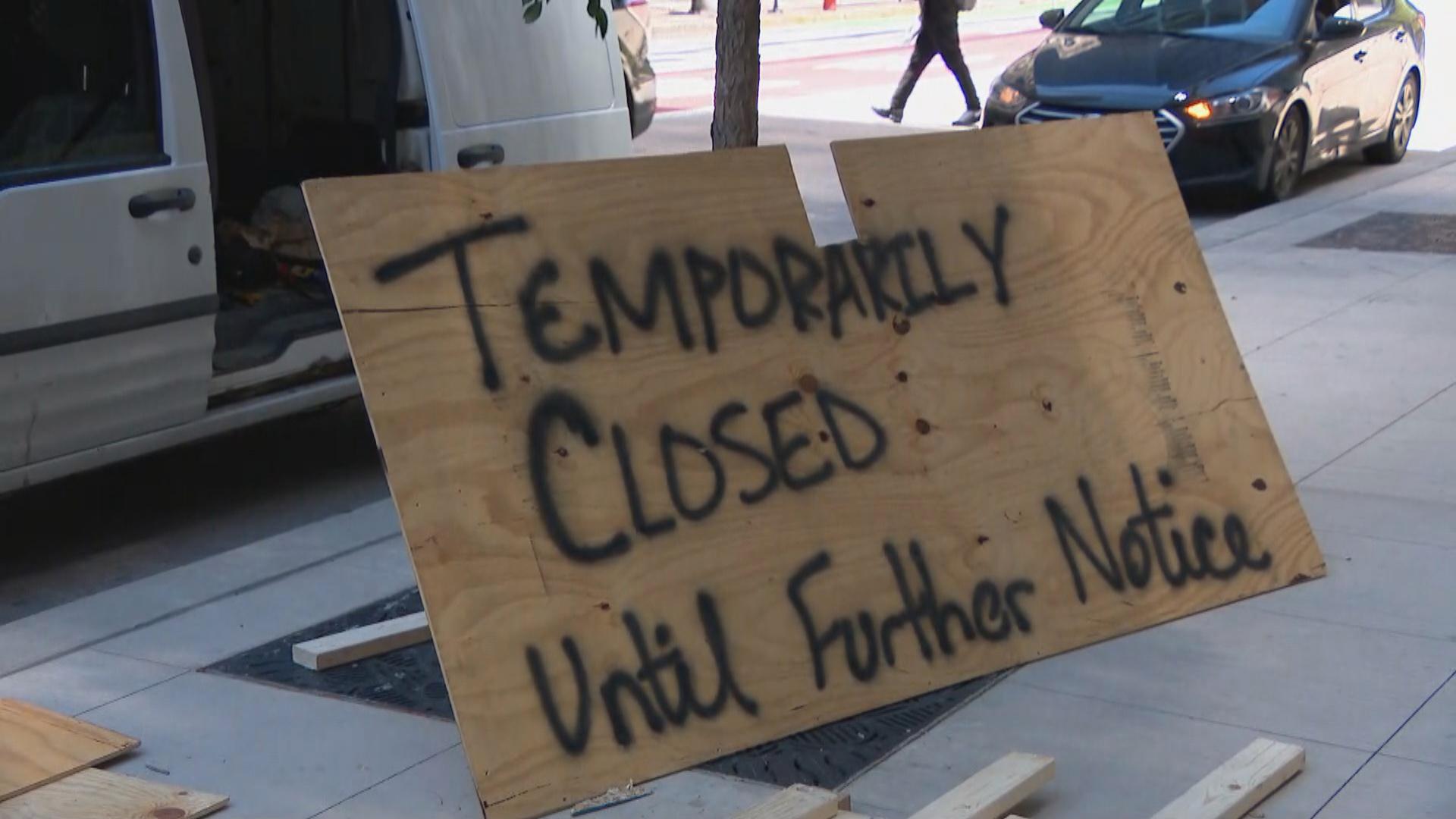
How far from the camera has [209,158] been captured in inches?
243

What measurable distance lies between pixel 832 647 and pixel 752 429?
1.88 feet

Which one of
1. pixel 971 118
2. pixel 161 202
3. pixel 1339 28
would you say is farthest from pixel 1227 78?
pixel 161 202

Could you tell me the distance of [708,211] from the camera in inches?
184

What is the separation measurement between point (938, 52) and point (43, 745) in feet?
45.6

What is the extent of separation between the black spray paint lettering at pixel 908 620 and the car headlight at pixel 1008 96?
Answer: 8537 millimetres

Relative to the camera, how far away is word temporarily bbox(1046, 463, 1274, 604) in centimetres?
498

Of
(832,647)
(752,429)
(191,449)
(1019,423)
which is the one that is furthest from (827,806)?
(191,449)

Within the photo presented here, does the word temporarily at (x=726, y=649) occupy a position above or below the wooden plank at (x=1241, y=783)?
above

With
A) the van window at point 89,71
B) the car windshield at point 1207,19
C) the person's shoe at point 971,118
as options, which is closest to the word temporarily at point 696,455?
the van window at point 89,71

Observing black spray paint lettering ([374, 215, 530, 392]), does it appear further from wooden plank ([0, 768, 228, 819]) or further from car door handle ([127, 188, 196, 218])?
car door handle ([127, 188, 196, 218])

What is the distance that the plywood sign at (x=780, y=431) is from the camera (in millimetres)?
4074

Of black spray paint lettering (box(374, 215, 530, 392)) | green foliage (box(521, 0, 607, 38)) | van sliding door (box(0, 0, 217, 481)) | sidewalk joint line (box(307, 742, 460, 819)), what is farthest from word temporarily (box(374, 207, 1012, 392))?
van sliding door (box(0, 0, 217, 481))

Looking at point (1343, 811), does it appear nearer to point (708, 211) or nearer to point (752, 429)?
point (752, 429)

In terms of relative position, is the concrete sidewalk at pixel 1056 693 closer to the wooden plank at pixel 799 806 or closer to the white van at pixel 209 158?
the wooden plank at pixel 799 806
